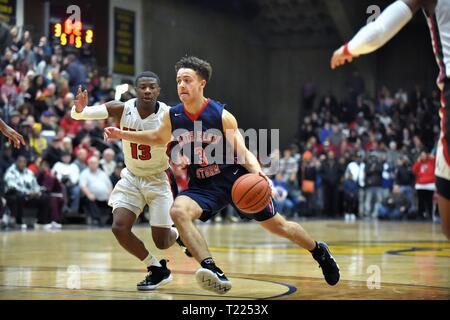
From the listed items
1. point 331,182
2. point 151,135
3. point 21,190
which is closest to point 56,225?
point 21,190

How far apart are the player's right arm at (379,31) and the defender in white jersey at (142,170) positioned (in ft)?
9.17

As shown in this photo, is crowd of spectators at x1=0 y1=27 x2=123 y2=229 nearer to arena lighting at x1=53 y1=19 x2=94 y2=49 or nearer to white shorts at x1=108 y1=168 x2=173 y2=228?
arena lighting at x1=53 y1=19 x2=94 y2=49

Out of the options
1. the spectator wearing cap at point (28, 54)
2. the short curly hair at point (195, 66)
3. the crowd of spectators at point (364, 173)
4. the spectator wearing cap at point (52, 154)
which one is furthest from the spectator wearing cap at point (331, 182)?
the short curly hair at point (195, 66)

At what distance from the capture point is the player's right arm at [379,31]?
15.7 feet

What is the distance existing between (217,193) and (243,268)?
2.22m

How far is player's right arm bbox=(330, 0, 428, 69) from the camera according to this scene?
4789 mm

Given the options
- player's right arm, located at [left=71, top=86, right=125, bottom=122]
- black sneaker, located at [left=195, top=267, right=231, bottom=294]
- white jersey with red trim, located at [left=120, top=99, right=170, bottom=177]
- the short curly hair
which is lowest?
black sneaker, located at [left=195, top=267, right=231, bottom=294]

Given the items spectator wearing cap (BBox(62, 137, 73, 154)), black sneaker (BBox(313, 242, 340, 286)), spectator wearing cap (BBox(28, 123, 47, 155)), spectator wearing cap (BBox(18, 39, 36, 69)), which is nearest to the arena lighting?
spectator wearing cap (BBox(18, 39, 36, 69))

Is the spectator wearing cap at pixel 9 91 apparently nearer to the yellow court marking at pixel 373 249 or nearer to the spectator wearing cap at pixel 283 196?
the yellow court marking at pixel 373 249

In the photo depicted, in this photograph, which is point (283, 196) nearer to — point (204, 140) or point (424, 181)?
point (424, 181)

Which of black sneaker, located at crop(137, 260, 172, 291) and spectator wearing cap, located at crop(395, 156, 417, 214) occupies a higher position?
spectator wearing cap, located at crop(395, 156, 417, 214)

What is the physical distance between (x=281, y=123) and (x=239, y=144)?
2507 cm

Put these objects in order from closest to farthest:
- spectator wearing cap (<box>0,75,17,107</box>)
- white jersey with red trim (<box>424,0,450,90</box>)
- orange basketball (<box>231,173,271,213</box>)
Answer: white jersey with red trim (<box>424,0,450,90</box>) → orange basketball (<box>231,173,271,213</box>) → spectator wearing cap (<box>0,75,17,107</box>)
